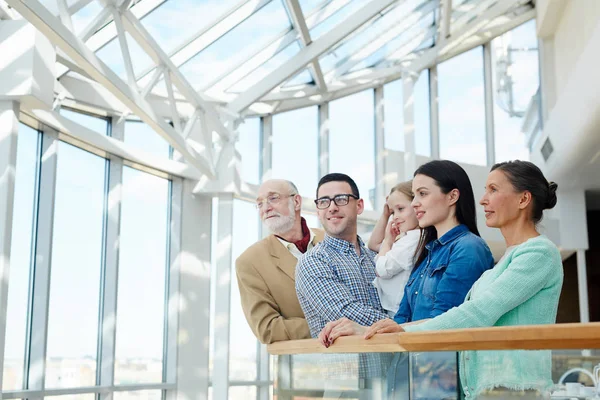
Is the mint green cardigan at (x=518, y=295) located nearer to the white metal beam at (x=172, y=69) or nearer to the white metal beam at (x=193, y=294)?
the white metal beam at (x=172, y=69)

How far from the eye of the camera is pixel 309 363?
95.1 inches

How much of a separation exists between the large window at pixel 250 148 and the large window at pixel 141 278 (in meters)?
1.59

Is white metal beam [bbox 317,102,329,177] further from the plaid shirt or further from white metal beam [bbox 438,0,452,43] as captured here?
the plaid shirt

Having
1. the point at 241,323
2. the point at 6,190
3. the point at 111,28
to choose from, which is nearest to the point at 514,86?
the point at 241,323

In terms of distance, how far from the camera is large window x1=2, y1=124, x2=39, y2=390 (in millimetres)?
6941

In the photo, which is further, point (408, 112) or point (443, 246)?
point (408, 112)

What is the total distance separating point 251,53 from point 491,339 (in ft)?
26.5

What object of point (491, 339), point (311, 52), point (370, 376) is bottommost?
point (370, 376)

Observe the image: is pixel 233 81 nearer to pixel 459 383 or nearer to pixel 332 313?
pixel 332 313

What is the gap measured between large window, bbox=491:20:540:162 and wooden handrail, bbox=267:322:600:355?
1169cm

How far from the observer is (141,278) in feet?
30.1

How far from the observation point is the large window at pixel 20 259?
273 inches

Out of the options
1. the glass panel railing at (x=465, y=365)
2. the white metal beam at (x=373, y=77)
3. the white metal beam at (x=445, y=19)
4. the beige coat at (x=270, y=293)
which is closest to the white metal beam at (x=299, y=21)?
the white metal beam at (x=373, y=77)

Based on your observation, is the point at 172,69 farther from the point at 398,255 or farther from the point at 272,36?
the point at 398,255
